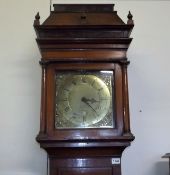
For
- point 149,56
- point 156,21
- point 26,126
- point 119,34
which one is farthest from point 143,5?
point 26,126

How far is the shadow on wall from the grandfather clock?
0.35 metres

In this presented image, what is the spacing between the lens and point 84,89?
55.4 inches

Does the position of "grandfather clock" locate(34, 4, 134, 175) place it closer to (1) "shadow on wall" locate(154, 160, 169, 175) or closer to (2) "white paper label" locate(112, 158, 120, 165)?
(2) "white paper label" locate(112, 158, 120, 165)

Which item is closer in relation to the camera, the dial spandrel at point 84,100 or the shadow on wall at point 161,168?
the dial spandrel at point 84,100

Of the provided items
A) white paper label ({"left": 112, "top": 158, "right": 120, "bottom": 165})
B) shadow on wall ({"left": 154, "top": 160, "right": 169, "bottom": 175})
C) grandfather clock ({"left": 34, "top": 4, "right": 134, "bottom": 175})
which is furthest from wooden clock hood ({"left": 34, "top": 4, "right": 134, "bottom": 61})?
shadow on wall ({"left": 154, "top": 160, "right": 169, "bottom": 175})

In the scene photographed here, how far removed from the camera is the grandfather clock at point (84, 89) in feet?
4.40

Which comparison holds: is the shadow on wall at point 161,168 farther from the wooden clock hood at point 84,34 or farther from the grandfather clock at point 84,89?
the wooden clock hood at point 84,34

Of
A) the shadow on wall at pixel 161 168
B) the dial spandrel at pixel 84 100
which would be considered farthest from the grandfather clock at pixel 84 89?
the shadow on wall at pixel 161 168

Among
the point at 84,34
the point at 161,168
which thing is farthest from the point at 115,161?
the point at 84,34

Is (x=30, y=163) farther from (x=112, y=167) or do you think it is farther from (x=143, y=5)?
(x=143, y=5)

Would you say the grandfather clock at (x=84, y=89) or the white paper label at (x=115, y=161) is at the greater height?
the grandfather clock at (x=84, y=89)

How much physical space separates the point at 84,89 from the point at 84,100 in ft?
0.15

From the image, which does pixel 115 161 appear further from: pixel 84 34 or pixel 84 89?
pixel 84 34

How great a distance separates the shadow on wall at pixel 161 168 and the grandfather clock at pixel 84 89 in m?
0.35
